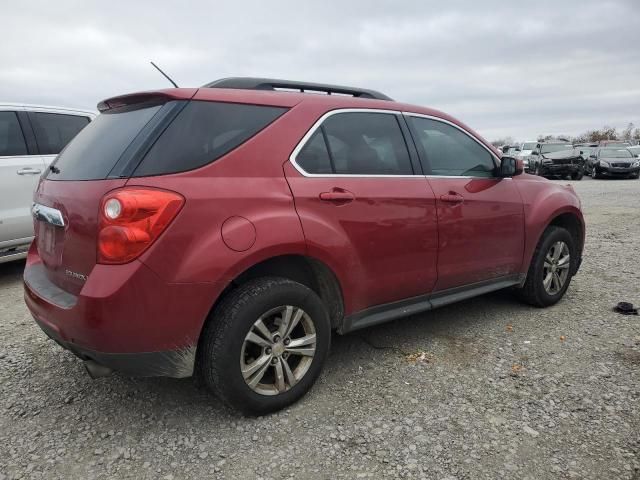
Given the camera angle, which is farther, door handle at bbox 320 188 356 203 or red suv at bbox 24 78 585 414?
door handle at bbox 320 188 356 203

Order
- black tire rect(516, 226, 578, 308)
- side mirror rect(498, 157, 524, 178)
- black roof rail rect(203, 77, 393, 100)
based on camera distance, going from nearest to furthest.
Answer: black roof rail rect(203, 77, 393, 100), side mirror rect(498, 157, 524, 178), black tire rect(516, 226, 578, 308)

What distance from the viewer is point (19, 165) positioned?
5.16m

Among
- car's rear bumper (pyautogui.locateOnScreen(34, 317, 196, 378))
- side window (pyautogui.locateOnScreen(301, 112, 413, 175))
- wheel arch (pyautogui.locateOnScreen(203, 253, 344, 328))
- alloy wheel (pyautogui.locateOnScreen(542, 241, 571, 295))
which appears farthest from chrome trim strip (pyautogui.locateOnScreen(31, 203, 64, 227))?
alloy wheel (pyautogui.locateOnScreen(542, 241, 571, 295))

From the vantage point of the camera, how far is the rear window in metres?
2.41

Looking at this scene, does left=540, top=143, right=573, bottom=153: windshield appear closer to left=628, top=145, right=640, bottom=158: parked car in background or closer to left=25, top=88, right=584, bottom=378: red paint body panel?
left=628, top=145, right=640, bottom=158: parked car in background

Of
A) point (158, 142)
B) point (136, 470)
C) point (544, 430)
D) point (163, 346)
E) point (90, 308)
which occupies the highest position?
point (158, 142)

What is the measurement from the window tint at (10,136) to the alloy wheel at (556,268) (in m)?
5.31

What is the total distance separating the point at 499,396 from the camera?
2.83 metres

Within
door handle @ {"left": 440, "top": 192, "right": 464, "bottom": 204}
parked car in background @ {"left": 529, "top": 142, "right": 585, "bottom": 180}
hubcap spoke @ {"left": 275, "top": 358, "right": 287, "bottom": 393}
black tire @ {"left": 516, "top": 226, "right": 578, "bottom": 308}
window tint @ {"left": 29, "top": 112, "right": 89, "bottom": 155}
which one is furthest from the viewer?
parked car in background @ {"left": 529, "top": 142, "right": 585, "bottom": 180}

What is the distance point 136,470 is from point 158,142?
59.5 inches

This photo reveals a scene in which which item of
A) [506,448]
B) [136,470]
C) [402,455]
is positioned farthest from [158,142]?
[506,448]

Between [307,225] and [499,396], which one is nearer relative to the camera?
[307,225]

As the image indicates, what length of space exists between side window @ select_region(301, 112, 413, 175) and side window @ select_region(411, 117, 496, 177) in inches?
9.1

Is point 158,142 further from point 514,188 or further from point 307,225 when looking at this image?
point 514,188
